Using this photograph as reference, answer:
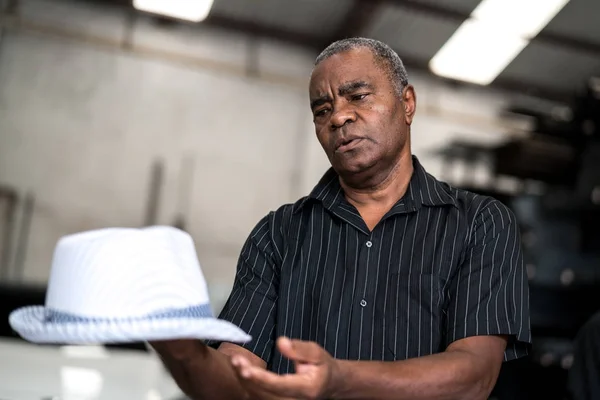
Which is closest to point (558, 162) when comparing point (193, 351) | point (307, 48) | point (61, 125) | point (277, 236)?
point (307, 48)

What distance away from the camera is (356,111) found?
1.34 m

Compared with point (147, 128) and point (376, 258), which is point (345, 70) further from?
point (147, 128)

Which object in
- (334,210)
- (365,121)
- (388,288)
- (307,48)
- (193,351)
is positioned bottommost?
(193,351)

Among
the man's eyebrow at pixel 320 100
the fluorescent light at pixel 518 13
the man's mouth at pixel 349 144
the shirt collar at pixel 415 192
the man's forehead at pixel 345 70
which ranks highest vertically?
the fluorescent light at pixel 518 13

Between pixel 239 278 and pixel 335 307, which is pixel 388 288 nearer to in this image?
pixel 335 307

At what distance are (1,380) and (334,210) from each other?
1.27m

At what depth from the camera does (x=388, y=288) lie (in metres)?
1.28

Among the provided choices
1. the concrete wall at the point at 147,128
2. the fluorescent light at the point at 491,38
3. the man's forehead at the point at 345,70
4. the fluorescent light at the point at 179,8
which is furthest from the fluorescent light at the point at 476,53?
the man's forehead at the point at 345,70

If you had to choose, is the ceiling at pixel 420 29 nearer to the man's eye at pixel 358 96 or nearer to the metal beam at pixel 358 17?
the metal beam at pixel 358 17

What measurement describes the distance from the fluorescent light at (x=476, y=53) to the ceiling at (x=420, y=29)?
0.19 feet

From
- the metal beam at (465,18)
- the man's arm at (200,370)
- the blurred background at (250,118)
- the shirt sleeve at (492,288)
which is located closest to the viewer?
the man's arm at (200,370)

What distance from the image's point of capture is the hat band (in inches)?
33.2

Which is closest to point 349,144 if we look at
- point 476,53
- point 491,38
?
point 491,38

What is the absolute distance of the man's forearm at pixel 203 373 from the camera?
94 cm
